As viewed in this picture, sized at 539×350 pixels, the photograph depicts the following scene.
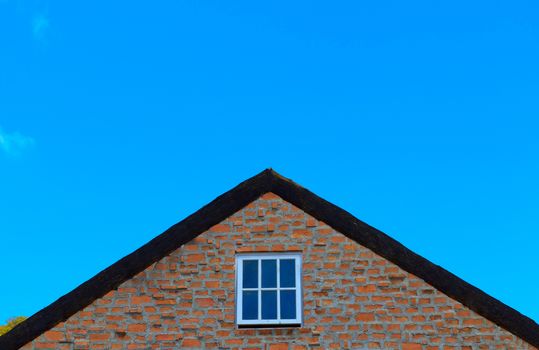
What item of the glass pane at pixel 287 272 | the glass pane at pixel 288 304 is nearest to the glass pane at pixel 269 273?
the glass pane at pixel 287 272

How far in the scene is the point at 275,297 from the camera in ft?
37.2

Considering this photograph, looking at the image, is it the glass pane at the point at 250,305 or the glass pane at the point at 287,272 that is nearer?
the glass pane at the point at 250,305

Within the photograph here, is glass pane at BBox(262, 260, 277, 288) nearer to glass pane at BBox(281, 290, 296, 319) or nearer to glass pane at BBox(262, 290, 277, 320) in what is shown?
glass pane at BBox(262, 290, 277, 320)

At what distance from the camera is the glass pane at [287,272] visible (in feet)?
37.4

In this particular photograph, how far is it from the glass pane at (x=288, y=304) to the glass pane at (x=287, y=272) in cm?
12

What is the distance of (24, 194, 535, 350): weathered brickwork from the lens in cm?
1098

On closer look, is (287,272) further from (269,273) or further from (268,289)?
(268,289)

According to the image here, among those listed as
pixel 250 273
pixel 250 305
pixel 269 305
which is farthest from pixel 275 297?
pixel 250 273

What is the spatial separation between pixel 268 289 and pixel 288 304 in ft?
1.25

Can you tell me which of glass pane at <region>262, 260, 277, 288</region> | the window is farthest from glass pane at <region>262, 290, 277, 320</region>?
glass pane at <region>262, 260, 277, 288</region>

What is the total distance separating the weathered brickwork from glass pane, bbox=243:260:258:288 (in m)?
0.20

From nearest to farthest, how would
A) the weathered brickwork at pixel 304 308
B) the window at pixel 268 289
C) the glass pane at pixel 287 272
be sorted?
the weathered brickwork at pixel 304 308, the window at pixel 268 289, the glass pane at pixel 287 272

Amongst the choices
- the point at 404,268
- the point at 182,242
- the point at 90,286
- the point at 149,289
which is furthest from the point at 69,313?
the point at 404,268

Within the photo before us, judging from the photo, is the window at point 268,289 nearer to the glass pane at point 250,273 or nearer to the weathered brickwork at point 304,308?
the glass pane at point 250,273
